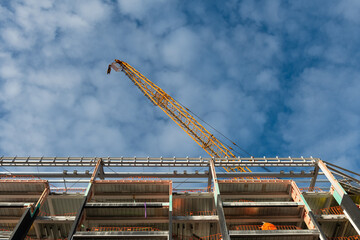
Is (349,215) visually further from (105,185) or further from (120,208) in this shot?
(105,185)

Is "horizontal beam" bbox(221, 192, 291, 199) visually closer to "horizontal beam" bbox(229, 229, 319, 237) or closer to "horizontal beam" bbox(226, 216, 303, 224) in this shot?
"horizontal beam" bbox(226, 216, 303, 224)

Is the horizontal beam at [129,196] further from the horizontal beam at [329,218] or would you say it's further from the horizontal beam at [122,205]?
the horizontal beam at [329,218]

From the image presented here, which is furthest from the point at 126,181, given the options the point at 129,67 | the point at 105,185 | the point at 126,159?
the point at 129,67

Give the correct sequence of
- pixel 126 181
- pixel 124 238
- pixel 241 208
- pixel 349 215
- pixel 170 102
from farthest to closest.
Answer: pixel 170 102
pixel 126 181
pixel 241 208
pixel 349 215
pixel 124 238

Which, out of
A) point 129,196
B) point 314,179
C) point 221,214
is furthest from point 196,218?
point 314,179

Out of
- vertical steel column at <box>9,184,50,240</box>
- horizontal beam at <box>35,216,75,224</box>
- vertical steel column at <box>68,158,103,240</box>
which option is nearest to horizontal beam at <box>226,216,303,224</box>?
vertical steel column at <box>68,158,103,240</box>

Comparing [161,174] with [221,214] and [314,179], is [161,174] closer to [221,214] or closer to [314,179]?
[221,214]

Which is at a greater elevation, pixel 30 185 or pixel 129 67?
pixel 129 67

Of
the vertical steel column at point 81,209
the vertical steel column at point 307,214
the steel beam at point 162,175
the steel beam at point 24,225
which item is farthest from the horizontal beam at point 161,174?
the steel beam at point 24,225

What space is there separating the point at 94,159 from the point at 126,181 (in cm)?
784

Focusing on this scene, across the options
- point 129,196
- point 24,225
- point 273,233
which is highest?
point 129,196

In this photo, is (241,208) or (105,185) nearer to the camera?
(241,208)

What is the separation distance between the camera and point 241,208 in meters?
26.7

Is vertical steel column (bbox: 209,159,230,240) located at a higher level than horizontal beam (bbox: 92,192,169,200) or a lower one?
lower
